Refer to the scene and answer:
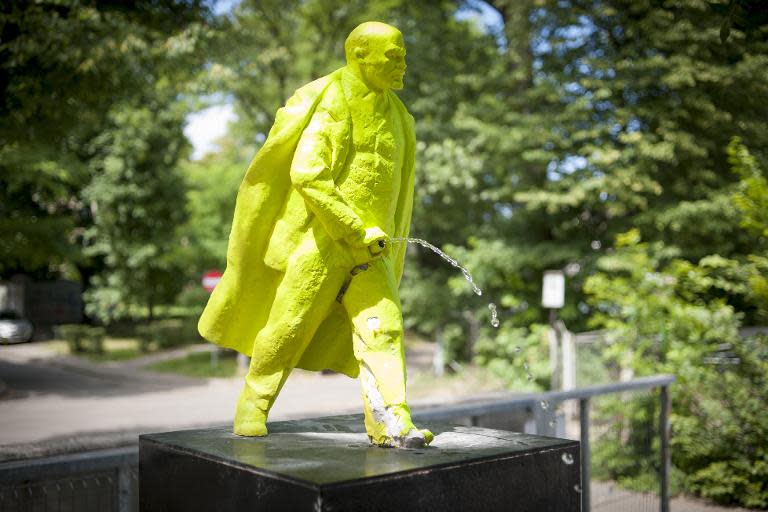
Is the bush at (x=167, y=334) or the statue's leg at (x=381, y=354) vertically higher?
the statue's leg at (x=381, y=354)

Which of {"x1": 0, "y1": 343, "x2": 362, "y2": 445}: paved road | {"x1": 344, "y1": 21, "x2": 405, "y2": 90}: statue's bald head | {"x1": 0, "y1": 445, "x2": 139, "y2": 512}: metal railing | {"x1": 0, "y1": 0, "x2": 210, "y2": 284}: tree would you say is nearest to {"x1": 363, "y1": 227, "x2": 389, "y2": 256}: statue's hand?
{"x1": 344, "y1": 21, "x2": 405, "y2": 90}: statue's bald head

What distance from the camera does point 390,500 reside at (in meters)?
2.93

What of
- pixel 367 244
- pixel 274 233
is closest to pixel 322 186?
pixel 367 244

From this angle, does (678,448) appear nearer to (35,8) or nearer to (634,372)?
(634,372)

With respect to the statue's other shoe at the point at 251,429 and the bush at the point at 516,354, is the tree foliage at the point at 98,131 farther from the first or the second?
the bush at the point at 516,354

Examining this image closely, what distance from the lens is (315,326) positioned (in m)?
3.88

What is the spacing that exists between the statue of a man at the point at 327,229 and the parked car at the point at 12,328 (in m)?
25.8

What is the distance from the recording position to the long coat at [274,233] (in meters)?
3.83

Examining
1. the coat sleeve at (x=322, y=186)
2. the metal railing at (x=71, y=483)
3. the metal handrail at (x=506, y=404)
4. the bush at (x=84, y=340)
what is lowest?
the bush at (x=84, y=340)

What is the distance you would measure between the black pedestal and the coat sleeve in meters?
1.00

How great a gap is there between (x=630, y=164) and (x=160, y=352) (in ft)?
60.5

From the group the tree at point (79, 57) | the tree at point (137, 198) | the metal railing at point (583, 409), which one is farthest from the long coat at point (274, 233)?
the tree at point (137, 198)

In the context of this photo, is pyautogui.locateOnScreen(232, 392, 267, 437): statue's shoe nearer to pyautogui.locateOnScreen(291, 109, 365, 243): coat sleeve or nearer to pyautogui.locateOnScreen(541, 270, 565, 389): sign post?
pyautogui.locateOnScreen(291, 109, 365, 243): coat sleeve

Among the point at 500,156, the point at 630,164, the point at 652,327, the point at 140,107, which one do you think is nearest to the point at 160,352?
the point at 140,107
